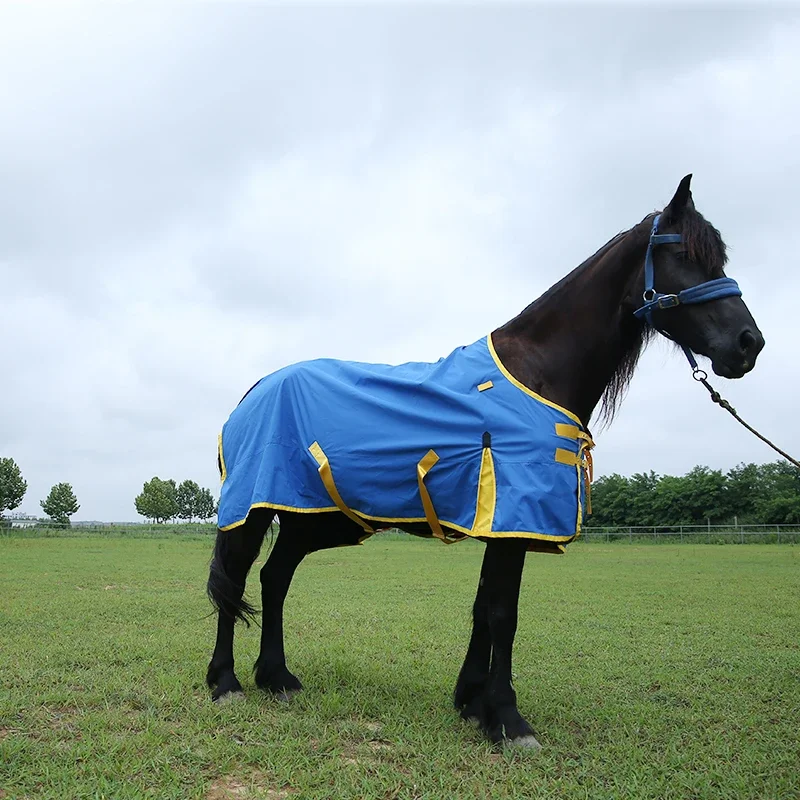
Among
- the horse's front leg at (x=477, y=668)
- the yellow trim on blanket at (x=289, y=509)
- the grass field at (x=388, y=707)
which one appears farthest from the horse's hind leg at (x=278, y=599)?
the horse's front leg at (x=477, y=668)

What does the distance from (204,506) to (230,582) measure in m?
93.4

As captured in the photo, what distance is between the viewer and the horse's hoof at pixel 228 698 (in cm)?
411

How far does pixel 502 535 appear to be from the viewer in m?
3.36

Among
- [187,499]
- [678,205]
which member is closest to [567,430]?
[678,205]

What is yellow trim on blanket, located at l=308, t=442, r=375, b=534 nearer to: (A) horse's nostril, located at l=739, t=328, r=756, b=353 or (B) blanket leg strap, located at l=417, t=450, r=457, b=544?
(B) blanket leg strap, located at l=417, t=450, r=457, b=544

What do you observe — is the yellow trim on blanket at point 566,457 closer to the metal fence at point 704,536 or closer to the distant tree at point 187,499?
the metal fence at point 704,536

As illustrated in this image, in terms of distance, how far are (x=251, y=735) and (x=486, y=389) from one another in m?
2.11

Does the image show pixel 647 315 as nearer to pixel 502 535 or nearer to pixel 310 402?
pixel 502 535

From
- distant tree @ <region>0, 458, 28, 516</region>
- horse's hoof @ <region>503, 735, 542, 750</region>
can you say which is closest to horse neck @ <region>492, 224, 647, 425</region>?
horse's hoof @ <region>503, 735, 542, 750</region>

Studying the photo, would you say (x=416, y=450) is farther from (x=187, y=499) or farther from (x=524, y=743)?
(x=187, y=499)

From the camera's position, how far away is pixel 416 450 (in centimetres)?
375

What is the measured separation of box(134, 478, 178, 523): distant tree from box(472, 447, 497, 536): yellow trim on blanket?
88.2 meters

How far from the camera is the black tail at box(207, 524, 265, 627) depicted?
14.4 ft

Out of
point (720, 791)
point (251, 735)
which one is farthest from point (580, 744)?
A: point (251, 735)
